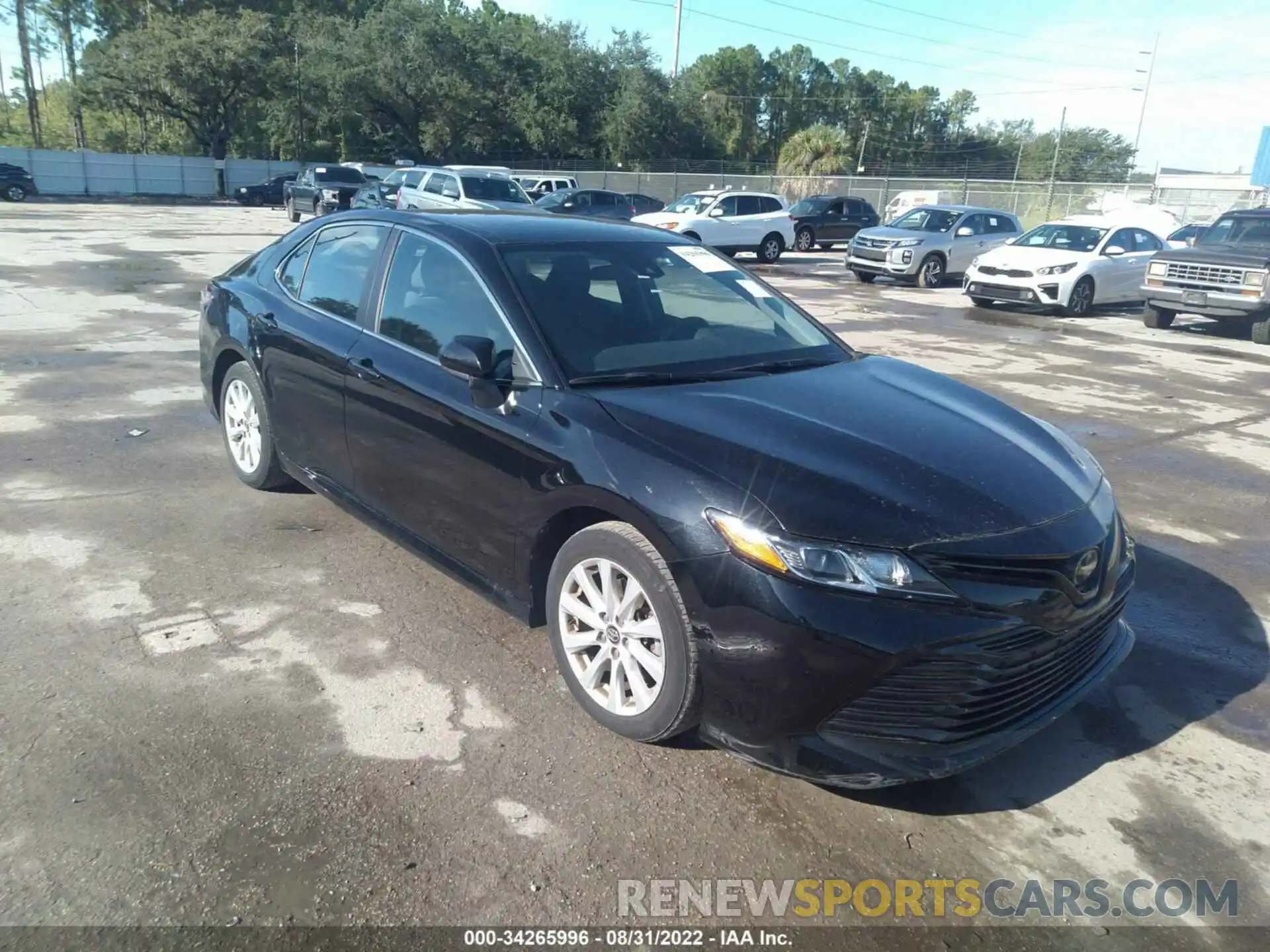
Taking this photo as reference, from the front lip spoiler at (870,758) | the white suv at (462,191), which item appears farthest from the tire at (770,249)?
the front lip spoiler at (870,758)

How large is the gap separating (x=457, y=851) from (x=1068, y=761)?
2.08 m

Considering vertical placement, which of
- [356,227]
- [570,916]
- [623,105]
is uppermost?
[623,105]

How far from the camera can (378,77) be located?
5138 centimetres

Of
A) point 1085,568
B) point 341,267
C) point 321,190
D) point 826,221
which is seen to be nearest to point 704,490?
point 1085,568

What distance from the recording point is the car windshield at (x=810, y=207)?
2805 cm

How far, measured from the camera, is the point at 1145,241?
56.3 feet

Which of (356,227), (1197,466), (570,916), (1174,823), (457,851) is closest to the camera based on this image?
(570,916)

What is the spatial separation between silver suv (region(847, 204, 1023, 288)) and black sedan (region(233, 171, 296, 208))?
1230 inches

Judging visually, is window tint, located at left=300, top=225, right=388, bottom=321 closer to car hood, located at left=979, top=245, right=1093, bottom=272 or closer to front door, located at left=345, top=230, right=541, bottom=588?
front door, located at left=345, top=230, right=541, bottom=588

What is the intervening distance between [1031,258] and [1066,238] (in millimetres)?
1317

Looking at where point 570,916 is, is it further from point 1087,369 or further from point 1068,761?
point 1087,369

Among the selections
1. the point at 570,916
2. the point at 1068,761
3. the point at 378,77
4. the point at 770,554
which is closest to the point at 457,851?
the point at 570,916

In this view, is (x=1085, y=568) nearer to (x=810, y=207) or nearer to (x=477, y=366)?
(x=477, y=366)

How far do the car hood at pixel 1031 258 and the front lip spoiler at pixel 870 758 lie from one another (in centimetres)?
1486
